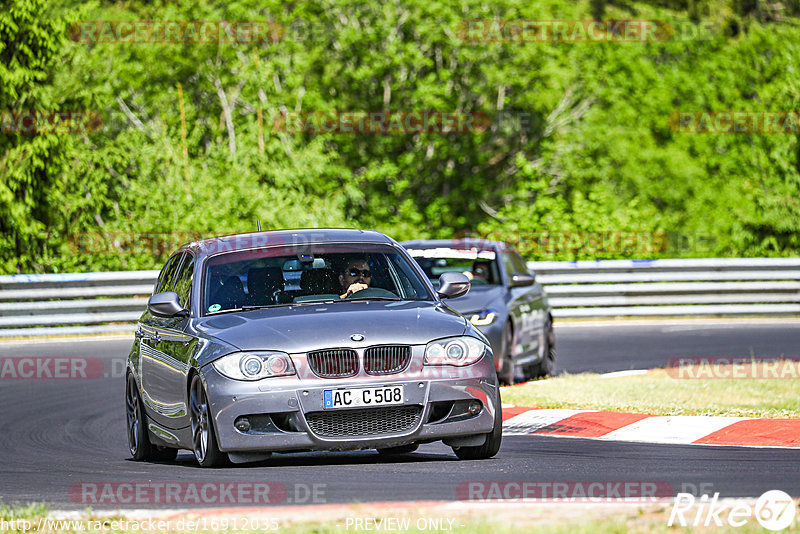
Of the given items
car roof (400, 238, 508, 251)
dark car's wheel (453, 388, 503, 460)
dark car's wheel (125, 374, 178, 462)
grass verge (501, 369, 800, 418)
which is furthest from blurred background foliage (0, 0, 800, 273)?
dark car's wheel (453, 388, 503, 460)

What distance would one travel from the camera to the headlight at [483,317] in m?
14.5

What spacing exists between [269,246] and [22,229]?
54.0ft

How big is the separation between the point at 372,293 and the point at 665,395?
4685mm

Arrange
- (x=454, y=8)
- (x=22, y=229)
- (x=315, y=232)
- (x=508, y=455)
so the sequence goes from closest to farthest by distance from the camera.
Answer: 1. (x=508, y=455)
2. (x=315, y=232)
3. (x=22, y=229)
4. (x=454, y=8)

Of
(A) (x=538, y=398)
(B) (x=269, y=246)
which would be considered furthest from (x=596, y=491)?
(A) (x=538, y=398)

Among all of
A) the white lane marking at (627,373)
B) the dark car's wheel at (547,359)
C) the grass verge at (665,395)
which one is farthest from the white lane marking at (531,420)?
the dark car's wheel at (547,359)

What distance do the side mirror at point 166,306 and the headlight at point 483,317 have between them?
5573 mm

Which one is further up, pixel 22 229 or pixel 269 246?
pixel 269 246

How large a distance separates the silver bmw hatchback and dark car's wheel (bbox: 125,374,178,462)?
538mm

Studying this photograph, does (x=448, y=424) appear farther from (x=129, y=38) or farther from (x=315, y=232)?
(x=129, y=38)

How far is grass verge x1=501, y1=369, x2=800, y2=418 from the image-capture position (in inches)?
460

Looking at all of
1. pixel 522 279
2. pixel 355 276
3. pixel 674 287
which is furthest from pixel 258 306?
pixel 674 287

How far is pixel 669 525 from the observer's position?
5891 mm

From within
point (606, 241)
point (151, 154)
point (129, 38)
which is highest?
point (129, 38)
